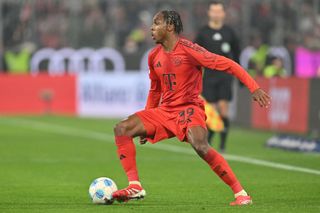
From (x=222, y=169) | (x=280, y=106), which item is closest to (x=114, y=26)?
(x=280, y=106)

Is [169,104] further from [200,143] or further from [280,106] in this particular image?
[280,106]

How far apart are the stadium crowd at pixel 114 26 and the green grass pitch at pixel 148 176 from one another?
26.4 feet

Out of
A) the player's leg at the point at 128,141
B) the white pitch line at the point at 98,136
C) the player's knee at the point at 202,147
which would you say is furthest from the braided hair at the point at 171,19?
the white pitch line at the point at 98,136

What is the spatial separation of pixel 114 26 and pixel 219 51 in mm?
13868

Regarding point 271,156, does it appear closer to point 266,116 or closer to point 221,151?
point 221,151

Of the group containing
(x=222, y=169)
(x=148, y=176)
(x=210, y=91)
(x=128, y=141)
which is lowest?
(x=148, y=176)

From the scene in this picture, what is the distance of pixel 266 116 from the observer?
22.6 meters

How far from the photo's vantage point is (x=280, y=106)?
71.9 ft

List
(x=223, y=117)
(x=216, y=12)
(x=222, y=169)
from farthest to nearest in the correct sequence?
(x=223, y=117), (x=216, y=12), (x=222, y=169)

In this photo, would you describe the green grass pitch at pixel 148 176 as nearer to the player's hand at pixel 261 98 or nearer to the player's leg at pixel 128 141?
the player's leg at pixel 128 141

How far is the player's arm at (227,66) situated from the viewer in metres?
9.09

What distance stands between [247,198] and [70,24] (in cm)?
2125

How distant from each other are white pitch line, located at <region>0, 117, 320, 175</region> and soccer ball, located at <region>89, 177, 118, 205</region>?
4.11 metres

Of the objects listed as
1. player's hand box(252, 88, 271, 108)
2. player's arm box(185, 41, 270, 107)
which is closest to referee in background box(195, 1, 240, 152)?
player's arm box(185, 41, 270, 107)
